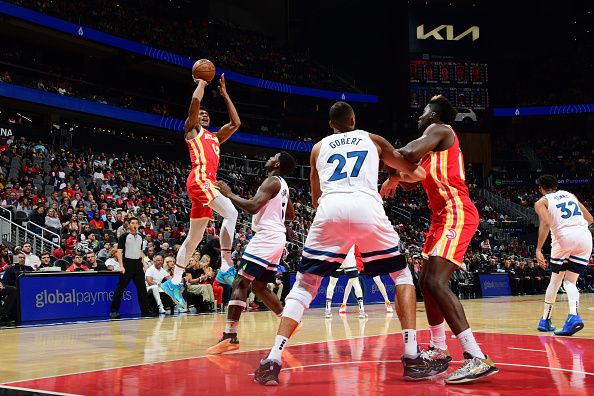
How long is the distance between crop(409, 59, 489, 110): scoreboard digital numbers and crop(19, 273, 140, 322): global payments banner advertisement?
1089 inches

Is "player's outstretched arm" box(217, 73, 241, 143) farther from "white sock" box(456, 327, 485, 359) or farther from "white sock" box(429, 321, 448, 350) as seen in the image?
"white sock" box(456, 327, 485, 359)

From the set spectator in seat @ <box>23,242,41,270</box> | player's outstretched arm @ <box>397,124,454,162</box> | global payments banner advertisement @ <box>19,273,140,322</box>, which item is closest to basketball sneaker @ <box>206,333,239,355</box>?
player's outstretched arm @ <box>397,124,454,162</box>

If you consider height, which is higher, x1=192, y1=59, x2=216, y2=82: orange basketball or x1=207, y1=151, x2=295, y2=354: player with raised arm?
x1=192, y1=59, x2=216, y2=82: orange basketball

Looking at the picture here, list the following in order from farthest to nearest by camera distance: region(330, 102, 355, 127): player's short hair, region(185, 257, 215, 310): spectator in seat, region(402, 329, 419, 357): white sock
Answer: region(185, 257, 215, 310): spectator in seat < region(330, 102, 355, 127): player's short hair < region(402, 329, 419, 357): white sock

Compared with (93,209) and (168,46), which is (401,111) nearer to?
(168,46)

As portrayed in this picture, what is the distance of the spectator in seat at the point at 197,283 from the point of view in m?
14.0

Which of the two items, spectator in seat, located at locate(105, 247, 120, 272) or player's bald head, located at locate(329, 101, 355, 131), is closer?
player's bald head, located at locate(329, 101, 355, 131)

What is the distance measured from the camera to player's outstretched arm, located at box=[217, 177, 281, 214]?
5.54m

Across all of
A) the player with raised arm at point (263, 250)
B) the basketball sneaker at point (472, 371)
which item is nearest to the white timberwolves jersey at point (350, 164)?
the basketball sneaker at point (472, 371)

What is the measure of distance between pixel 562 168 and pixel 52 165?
2934 cm

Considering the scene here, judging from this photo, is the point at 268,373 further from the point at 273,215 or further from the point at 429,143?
the point at 273,215

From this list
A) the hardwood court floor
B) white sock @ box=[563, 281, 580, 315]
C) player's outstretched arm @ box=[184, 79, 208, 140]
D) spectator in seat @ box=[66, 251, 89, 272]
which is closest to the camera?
the hardwood court floor

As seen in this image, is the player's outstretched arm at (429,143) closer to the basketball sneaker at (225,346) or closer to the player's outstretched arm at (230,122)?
the basketball sneaker at (225,346)

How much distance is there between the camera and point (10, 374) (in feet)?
17.8
